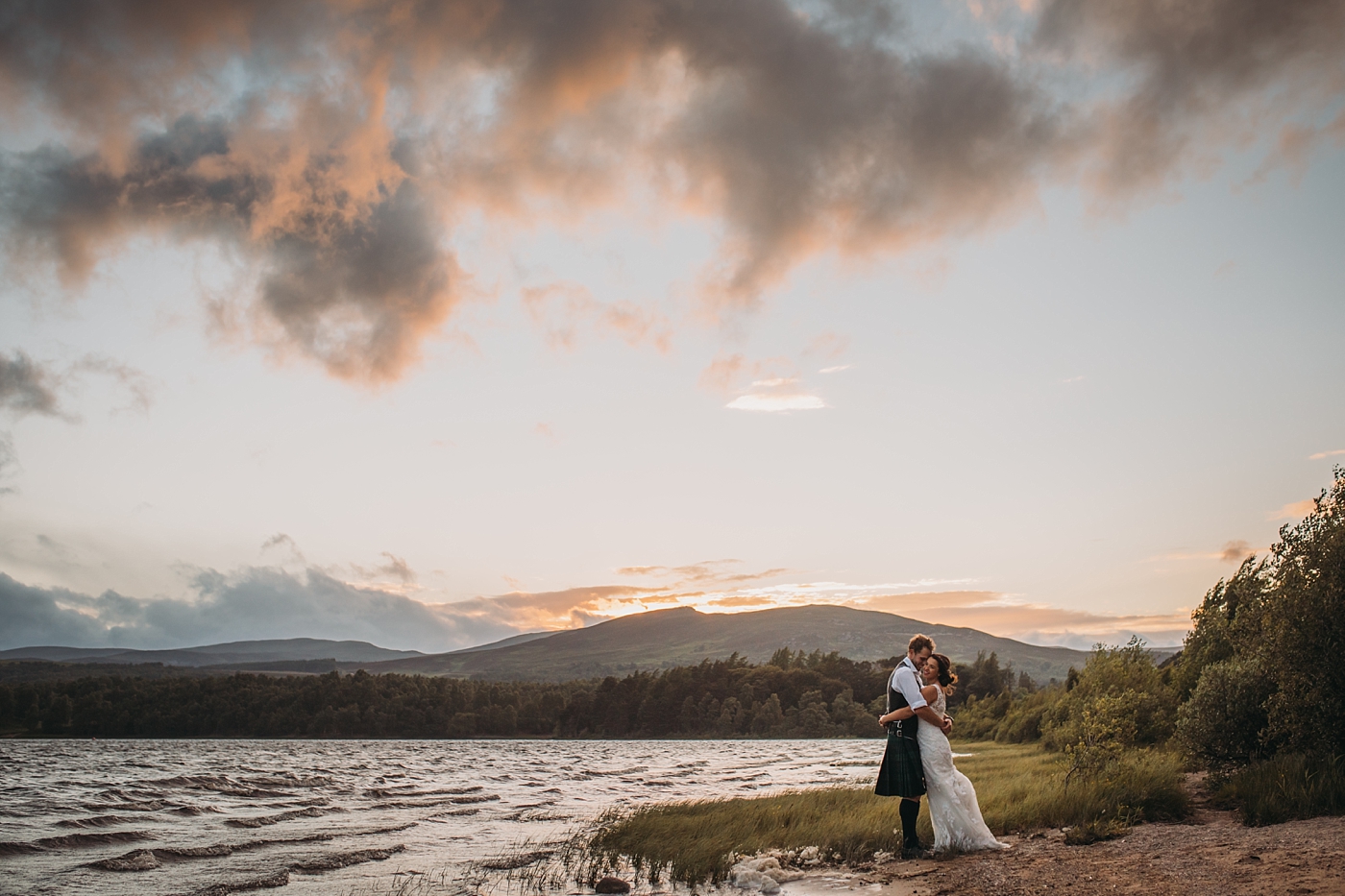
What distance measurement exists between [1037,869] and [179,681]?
740 feet

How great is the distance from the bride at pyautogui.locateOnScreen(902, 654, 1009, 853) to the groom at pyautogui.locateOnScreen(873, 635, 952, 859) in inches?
6.0

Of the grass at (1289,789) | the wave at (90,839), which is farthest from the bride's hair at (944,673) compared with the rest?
the wave at (90,839)

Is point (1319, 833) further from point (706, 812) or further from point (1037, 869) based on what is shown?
point (706, 812)

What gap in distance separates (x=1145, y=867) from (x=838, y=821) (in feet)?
30.2

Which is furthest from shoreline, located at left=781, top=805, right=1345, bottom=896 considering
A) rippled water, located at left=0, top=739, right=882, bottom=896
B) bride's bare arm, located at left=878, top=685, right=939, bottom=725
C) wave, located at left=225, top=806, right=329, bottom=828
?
wave, located at left=225, top=806, right=329, bottom=828

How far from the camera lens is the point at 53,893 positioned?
57.9 feet

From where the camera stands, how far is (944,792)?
14.2 meters

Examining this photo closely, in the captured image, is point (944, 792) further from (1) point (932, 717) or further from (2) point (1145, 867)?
(2) point (1145, 867)

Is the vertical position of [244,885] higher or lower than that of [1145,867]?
lower

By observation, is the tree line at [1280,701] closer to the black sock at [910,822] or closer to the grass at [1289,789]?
the grass at [1289,789]

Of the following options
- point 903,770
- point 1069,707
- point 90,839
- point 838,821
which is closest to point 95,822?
point 90,839

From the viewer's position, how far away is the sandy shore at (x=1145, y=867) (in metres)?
10.1

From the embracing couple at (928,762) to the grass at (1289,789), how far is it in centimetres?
463

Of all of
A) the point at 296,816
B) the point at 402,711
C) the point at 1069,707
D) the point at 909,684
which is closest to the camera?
the point at 909,684
